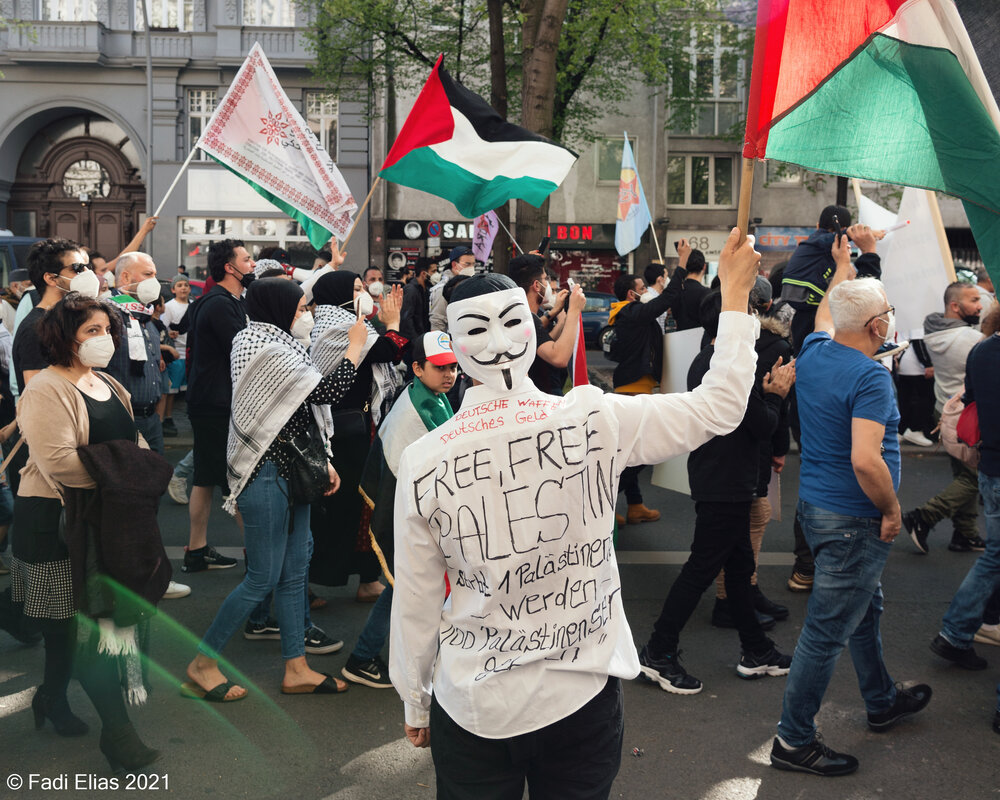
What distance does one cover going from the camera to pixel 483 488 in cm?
213

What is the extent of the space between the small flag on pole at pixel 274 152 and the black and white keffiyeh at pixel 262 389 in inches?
120

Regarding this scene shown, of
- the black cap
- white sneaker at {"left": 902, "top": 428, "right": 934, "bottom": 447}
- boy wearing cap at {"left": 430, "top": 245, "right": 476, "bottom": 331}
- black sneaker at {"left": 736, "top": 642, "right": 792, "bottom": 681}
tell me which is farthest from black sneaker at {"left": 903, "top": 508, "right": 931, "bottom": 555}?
white sneaker at {"left": 902, "top": 428, "right": 934, "bottom": 447}

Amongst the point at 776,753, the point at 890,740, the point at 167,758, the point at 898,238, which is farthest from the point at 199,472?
the point at 898,238

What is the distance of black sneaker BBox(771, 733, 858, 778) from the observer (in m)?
3.61

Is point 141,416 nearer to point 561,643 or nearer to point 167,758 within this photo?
point 167,758

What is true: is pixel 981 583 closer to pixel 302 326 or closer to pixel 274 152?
pixel 302 326

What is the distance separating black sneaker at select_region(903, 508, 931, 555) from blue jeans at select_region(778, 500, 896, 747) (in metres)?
3.10

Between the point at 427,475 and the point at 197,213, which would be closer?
the point at 427,475

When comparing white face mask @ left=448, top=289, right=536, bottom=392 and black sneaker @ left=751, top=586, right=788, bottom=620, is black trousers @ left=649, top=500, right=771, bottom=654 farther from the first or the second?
white face mask @ left=448, top=289, right=536, bottom=392

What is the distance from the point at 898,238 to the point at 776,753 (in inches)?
208

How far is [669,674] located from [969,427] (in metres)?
2.01

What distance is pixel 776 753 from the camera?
367 cm

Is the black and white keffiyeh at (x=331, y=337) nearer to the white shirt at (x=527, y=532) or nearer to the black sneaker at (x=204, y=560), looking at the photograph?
the black sneaker at (x=204, y=560)

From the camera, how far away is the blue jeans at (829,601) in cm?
353
